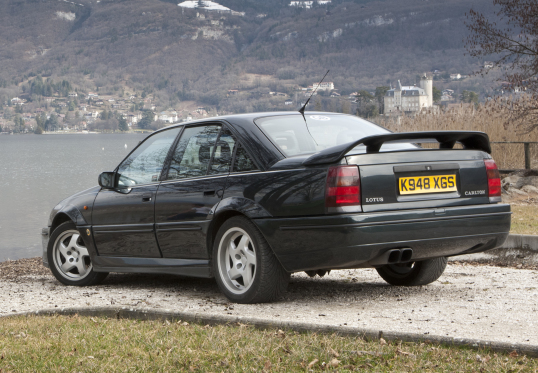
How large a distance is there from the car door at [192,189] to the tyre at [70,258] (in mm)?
1399

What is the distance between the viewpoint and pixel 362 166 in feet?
15.6

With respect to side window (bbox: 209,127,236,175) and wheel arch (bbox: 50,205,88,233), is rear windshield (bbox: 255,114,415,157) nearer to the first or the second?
side window (bbox: 209,127,236,175)

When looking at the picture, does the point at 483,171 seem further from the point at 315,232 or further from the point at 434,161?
the point at 315,232

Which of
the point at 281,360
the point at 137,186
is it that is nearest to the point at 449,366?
the point at 281,360

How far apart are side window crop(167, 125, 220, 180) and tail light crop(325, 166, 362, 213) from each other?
4.71ft

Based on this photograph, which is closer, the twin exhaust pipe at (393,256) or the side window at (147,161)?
the twin exhaust pipe at (393,256)

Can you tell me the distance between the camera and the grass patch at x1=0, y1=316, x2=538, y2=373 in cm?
360

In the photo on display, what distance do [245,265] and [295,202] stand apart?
2.65ft

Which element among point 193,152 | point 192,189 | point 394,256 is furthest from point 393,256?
point 193,152


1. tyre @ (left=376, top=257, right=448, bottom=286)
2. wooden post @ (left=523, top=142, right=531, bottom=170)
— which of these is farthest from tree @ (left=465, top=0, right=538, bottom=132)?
tyre @ (left=376, top=257, right=448, bottom=286)

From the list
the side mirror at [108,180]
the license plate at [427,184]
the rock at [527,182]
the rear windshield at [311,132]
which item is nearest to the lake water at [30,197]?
the side mirror at [108,180]

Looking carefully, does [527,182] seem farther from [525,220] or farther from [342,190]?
[342,190]

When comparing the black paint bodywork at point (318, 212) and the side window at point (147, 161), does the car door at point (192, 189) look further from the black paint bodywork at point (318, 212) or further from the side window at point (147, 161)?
the side window at point (147, 161)

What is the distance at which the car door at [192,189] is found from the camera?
5.60 m
